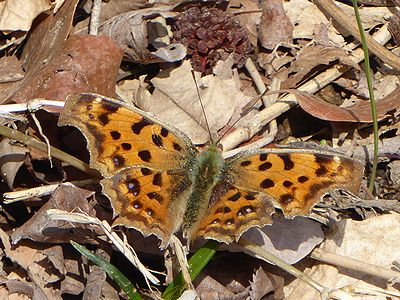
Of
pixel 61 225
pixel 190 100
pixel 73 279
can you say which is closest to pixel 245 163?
pixel 190 100

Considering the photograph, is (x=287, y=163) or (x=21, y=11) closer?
(x=287, y=163)

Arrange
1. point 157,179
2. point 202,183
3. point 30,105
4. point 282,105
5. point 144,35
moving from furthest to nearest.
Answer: point 144,35
point 282,105
point 30,105
point 202,183
point 157,179

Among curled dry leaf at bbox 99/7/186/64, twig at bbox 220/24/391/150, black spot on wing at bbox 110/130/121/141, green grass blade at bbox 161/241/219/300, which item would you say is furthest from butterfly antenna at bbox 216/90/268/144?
black spot on wing at bbox 110/130/121/141

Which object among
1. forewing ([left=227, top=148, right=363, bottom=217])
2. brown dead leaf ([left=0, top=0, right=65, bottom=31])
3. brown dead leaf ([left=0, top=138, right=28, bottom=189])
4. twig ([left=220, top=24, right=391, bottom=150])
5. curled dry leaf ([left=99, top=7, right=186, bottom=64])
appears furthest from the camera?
brown dead leaf ([left=0, top=0, right=65, bottom=31])

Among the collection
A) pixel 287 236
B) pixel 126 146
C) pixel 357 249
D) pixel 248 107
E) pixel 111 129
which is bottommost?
pixel 357 249

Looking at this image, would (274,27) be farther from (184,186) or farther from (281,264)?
(281,264)

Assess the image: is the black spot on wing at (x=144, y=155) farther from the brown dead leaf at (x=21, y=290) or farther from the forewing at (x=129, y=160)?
the brown dead leaf at (x=21, y=290)

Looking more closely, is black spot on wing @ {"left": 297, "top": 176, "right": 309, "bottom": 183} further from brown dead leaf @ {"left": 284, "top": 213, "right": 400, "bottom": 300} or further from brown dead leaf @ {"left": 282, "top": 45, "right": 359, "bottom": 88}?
brown dead leaf @ {"left": 282, "top": 45, "right": 359, "bottom": 88}
